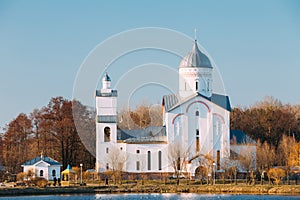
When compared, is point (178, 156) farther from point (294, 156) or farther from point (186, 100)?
point (294, 156)

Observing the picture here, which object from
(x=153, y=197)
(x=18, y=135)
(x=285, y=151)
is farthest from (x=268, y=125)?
(x=153, y=197)

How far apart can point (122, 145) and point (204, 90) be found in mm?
7989

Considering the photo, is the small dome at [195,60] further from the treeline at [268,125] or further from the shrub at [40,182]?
the shrub at [40,182]

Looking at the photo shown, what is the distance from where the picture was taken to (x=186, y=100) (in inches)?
2596

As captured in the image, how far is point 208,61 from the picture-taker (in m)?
67.9

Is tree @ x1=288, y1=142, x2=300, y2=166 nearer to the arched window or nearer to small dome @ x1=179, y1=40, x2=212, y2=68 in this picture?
small dome @ x1=179, y1=40, x2=212, y2=68

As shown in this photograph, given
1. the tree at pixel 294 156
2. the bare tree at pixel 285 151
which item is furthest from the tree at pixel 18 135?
the tree at pixel 294 156

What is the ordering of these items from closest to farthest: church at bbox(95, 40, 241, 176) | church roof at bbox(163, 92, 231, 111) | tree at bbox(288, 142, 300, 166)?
tree at bbox(288, 142, 300, 166)
church at bbox(95, 40, 241, 176)
church roof at bbox(163, 92, 231, 111)

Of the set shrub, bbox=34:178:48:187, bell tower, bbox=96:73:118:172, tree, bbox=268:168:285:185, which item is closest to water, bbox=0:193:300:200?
shrub, bbox=34:178:48:187

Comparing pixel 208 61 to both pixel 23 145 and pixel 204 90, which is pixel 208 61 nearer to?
pixel 204 90

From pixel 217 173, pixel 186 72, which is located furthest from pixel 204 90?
pixel 217 173

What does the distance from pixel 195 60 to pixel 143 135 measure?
7335mm

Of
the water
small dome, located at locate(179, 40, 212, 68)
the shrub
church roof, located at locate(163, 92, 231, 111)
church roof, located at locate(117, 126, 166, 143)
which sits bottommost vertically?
the water

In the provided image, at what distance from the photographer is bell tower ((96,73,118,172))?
6669 cm
